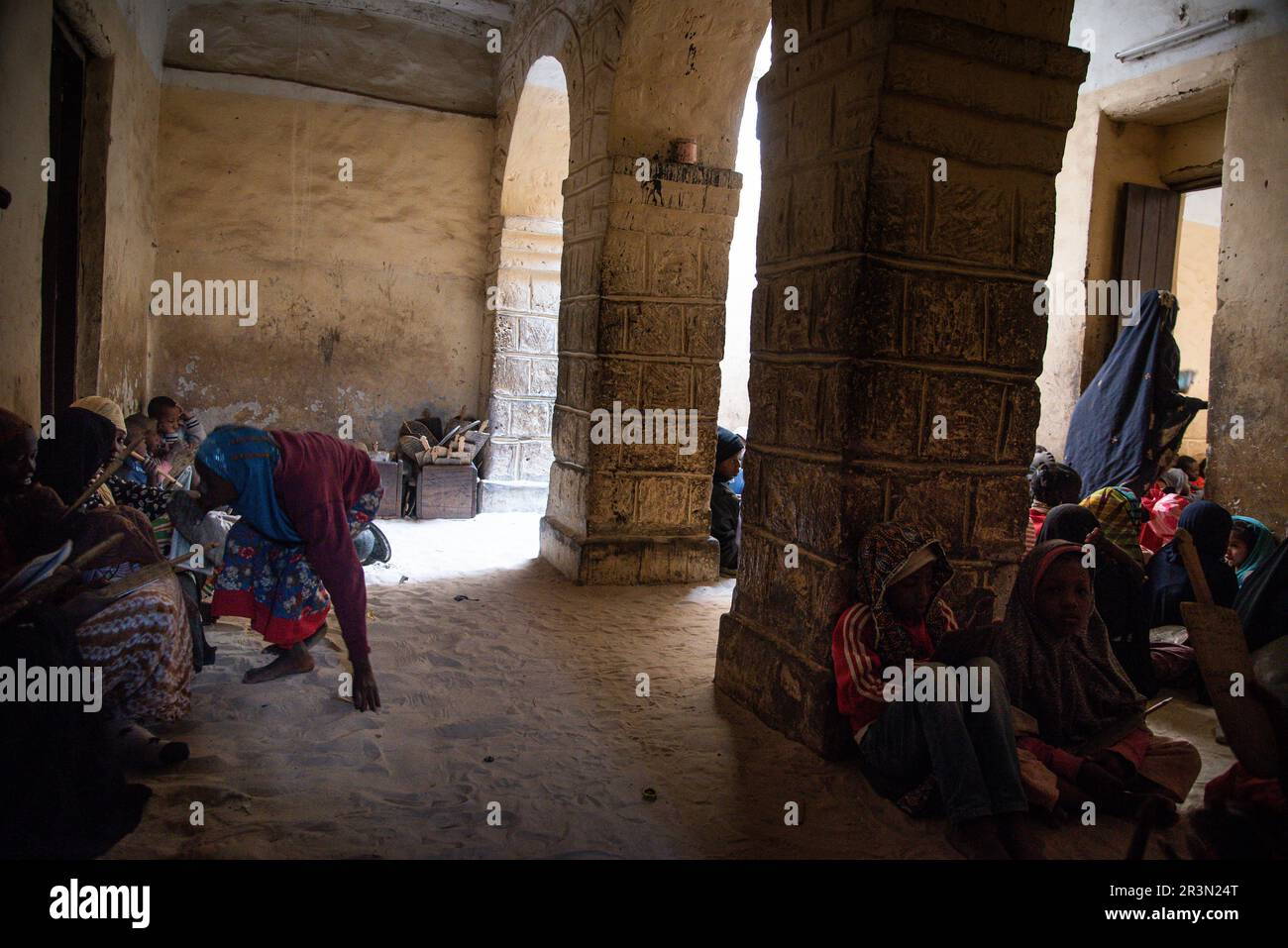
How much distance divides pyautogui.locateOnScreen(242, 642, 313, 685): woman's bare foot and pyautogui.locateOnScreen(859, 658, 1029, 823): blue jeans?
2.53 m

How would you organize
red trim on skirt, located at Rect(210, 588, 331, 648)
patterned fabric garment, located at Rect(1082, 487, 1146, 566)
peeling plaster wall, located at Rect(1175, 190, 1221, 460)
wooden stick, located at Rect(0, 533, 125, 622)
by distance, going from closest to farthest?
A: 1. wooden stick, located at Rect(0, 533, 125, 622)
2. red trim on skirt, located at Rect(210, 588, 331, 648)
3. patterned fabric garment, located at Rect(1082, 487, 1146, 566)
4. peeling plaster wall, located at Rect(1175, 190, 1221, 460)

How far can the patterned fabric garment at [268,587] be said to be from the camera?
360cm

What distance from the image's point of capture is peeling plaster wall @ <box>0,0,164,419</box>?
12.0 feet

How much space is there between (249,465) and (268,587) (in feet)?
1.89

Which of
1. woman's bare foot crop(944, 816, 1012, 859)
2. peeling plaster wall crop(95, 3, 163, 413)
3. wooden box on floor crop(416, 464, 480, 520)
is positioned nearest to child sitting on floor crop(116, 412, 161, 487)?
peeling plaster wall crop(95, 3, 163, 413)

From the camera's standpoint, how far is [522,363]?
28.5 ft

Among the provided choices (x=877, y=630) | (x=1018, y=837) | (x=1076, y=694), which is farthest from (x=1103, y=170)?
(x=1018, y=837)

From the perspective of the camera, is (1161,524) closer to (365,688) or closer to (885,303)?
(885,303)

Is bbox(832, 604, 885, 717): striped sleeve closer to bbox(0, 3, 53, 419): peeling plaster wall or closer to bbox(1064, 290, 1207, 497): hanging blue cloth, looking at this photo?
bbox(0, 3, 53, 419): peeling plaster wall

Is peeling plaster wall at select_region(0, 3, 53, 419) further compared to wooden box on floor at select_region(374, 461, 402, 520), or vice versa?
wooden box on floor at select_region(374, 461, 402, 520)

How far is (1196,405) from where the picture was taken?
20.7 ft

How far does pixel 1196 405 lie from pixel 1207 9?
9.26 feet

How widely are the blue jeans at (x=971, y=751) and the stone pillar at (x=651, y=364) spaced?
335cm

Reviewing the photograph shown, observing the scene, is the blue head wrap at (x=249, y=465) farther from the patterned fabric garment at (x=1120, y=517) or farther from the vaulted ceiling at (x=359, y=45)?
the vaulted ceiling at (x=359, y=45)
